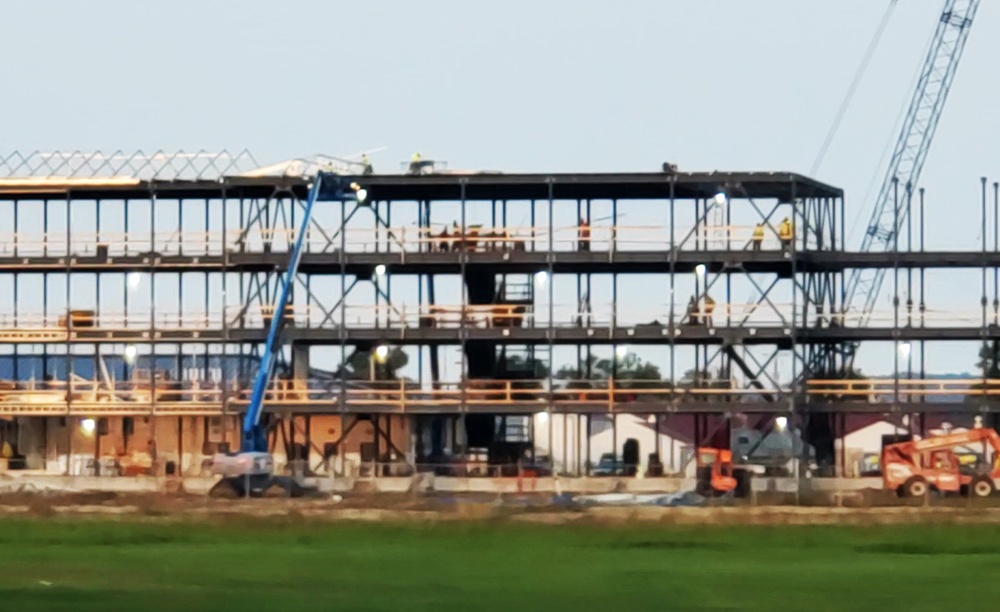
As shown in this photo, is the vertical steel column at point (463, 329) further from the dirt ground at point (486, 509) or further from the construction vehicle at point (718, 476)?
the dirt ground at point (486, 509)

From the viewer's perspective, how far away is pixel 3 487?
74562 mm

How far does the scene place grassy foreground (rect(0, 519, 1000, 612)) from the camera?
32062 mm

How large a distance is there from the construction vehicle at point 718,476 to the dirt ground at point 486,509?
3780mm

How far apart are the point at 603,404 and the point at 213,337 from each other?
15.5m

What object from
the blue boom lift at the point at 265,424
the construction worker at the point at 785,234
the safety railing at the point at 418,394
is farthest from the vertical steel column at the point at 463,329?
the construction worker at the point at 785,234

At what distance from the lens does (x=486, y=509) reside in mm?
57312

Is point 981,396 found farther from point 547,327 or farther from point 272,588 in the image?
point 272,588

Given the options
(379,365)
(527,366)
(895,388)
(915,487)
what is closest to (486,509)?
(915,487)

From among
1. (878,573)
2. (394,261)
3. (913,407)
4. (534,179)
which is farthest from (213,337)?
(878,573)

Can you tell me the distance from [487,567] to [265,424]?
49.3 m

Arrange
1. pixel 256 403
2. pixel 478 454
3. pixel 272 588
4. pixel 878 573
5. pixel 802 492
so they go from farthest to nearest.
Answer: pixel 478 454, pixel 256 403, pixel 802 492, pixel 878 573, pixel 272 588

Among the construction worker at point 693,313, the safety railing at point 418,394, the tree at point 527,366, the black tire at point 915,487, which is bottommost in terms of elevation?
the black tire at point 915,487

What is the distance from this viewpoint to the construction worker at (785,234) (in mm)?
84375

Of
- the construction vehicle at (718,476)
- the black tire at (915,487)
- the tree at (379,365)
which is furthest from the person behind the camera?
the tree at (379,365)
